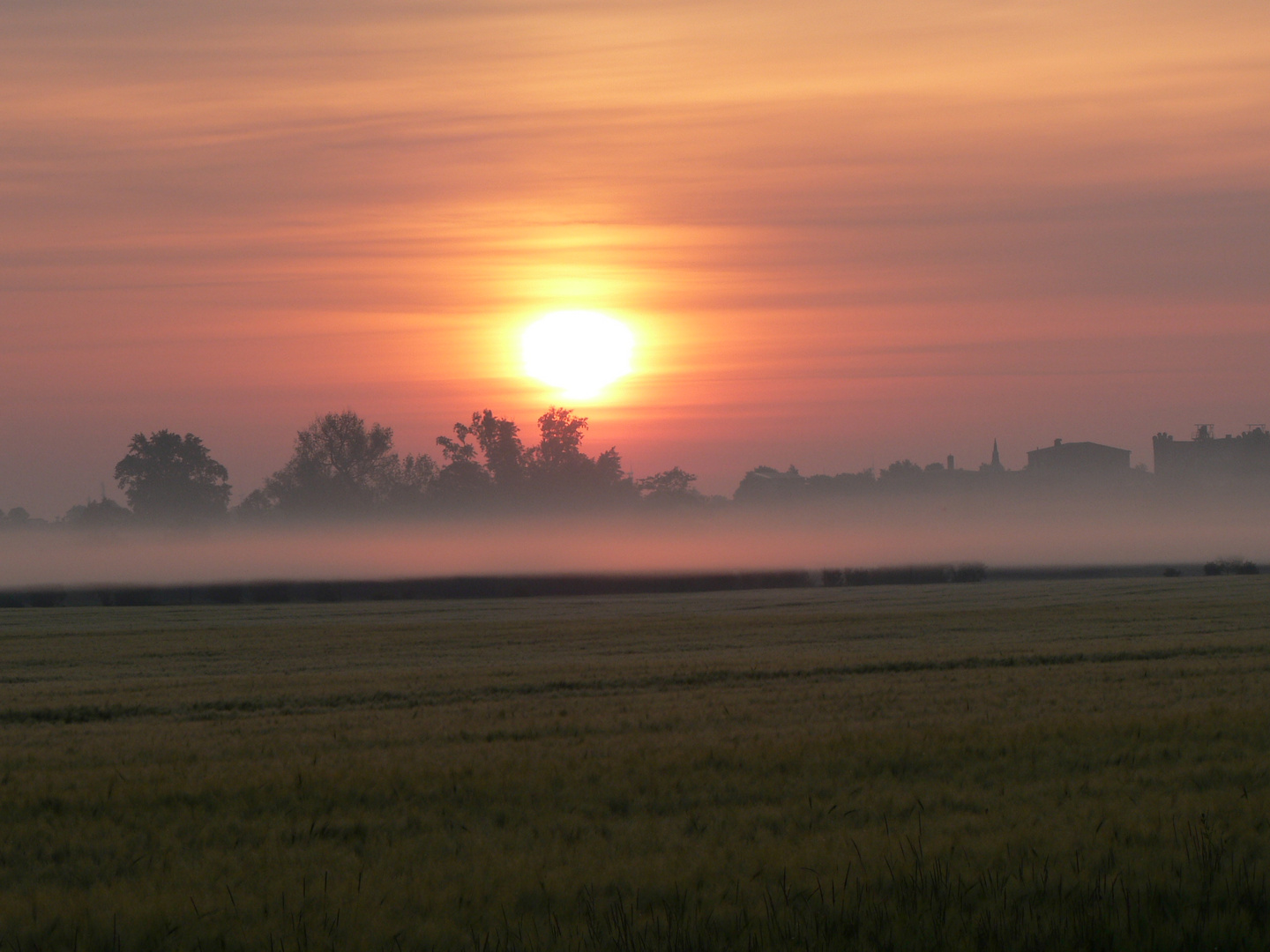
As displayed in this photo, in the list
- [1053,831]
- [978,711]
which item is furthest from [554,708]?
[1053,831]

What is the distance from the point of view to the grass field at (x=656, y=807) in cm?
877

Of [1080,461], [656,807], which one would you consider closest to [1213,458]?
[1080,461]

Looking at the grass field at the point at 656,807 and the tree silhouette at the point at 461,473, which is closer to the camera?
the grass field at the point at 656,807

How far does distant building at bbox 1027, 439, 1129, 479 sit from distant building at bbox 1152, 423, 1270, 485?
5.48 m

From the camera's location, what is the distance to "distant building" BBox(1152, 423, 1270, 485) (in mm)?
162875

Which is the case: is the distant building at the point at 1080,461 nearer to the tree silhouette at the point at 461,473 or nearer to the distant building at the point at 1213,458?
the distant building at the point at 1213,458

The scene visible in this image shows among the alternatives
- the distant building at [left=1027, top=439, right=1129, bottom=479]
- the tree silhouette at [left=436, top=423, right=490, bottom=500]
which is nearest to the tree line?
the tree silhouette at [left=436, top=423, right=490, bottom=500]

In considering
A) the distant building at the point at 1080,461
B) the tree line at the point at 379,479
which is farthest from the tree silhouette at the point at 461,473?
the distant building at the point at 1080,461

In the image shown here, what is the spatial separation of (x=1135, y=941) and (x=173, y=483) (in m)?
158

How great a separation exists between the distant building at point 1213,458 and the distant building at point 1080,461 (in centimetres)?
548

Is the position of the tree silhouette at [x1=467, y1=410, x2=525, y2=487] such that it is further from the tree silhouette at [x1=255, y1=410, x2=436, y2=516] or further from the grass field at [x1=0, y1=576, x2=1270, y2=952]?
the grass field at [x1=0, y1=576, x2=1270, y2=952]

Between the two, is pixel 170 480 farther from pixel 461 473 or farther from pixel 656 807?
pixel 656 807

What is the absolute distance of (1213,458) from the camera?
17225cm

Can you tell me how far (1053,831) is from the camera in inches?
421
